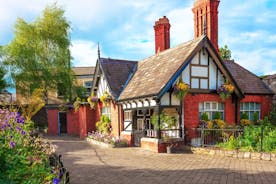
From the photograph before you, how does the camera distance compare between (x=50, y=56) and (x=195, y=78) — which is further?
(x=50, y=56)

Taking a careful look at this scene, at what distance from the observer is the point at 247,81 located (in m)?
16.8

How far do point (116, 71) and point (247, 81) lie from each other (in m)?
9.43

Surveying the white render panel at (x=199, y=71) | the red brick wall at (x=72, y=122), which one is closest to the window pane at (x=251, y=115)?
the white render panel at (x=199, y=71)

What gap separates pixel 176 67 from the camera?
497 inches

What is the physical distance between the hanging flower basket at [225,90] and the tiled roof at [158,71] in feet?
9.06

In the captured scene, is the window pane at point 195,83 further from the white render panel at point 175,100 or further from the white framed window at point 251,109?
the white framed window at point 251,109

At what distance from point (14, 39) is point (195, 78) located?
20.9 meters

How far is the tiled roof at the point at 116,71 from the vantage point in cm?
1698

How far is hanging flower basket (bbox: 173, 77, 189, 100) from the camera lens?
12.2m

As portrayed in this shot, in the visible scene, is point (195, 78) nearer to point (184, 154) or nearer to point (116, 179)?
point (184, 154)

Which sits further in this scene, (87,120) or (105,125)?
(87,120)

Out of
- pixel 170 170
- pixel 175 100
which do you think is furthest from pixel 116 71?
pixel 170 170

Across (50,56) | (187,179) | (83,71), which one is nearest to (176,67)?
(187,179)

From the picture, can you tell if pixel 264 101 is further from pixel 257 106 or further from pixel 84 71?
pixel 84 71
